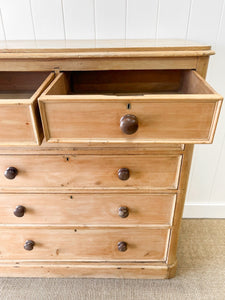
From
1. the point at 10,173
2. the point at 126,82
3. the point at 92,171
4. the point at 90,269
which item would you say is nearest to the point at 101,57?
the point at 126,82

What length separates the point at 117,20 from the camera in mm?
982

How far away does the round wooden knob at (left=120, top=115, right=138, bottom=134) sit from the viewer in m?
0.56

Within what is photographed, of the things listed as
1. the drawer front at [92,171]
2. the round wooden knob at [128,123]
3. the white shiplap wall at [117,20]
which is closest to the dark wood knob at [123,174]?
the drawer front at [92,171]

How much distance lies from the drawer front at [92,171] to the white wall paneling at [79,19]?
1.92 feet

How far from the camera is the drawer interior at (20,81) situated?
873 millimetres

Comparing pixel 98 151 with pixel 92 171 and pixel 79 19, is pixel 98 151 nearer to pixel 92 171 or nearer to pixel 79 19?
pixel 92 171

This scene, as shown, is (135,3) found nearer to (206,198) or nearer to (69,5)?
(69,5)

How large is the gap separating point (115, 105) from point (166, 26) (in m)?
0.65

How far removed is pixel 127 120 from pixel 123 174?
261mm

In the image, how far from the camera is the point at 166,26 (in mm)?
992

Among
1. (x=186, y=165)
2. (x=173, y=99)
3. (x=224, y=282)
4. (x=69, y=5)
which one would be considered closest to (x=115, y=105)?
(x=173, y=99)

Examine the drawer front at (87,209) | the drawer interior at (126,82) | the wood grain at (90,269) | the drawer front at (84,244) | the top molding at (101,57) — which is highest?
the top molding at (101,57)

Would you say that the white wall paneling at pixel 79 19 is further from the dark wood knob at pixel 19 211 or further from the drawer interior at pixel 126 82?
the dark wood knob at pixel 19 211

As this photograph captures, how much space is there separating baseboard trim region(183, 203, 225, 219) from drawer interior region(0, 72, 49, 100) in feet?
3.66
